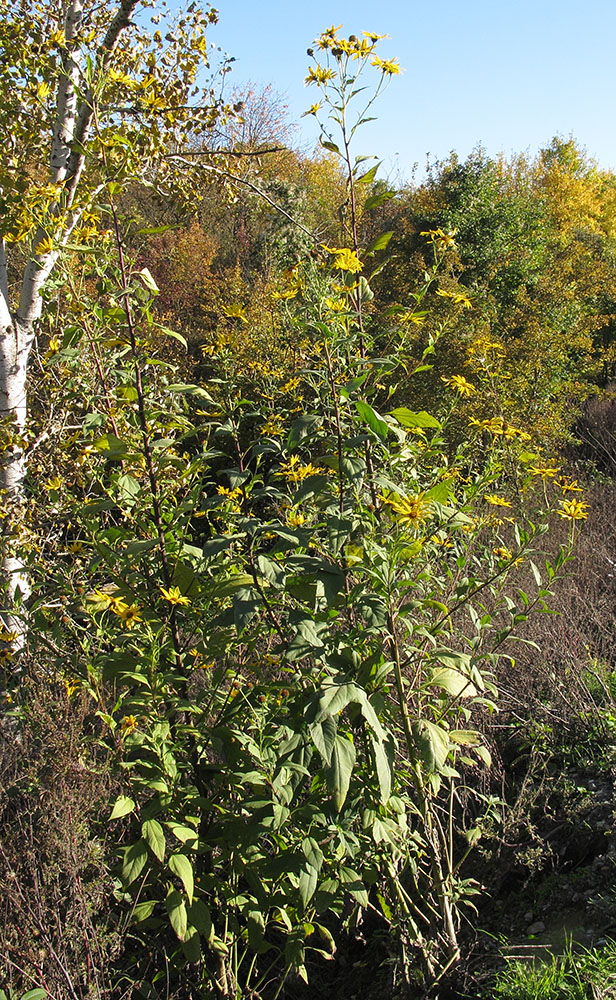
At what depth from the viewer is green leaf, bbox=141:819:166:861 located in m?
1.53

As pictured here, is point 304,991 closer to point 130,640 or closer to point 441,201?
point 130,640

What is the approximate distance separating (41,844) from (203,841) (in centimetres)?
66

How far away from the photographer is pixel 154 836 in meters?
1.55

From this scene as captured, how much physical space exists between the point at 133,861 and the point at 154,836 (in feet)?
0.26

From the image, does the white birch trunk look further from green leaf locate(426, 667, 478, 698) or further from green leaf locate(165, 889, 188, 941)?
green leaf locate(426, 667, 478, 698)

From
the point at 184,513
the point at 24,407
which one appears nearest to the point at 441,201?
the point at 24,407

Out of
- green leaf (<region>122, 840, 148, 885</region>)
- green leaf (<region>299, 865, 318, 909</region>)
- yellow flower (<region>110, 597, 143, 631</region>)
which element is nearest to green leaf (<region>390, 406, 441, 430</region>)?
yellow flower (<region>110, 597, 143, 631</region>)

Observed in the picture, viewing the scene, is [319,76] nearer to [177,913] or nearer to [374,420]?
[374,420]

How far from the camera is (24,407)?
387cm

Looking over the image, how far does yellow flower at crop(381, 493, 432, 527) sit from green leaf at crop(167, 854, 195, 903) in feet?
2.87

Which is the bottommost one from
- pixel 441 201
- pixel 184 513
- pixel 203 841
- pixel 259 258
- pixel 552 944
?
pixel 552 944

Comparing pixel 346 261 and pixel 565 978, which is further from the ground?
pixel 346 261

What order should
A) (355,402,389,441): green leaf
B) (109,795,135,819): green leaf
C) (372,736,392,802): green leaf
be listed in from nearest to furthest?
(355,402,389,441): green leaf → (372,736,392,802): green leaf → (109,795,135,819): green leaf

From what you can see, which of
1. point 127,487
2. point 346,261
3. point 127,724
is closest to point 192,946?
point 127,724
